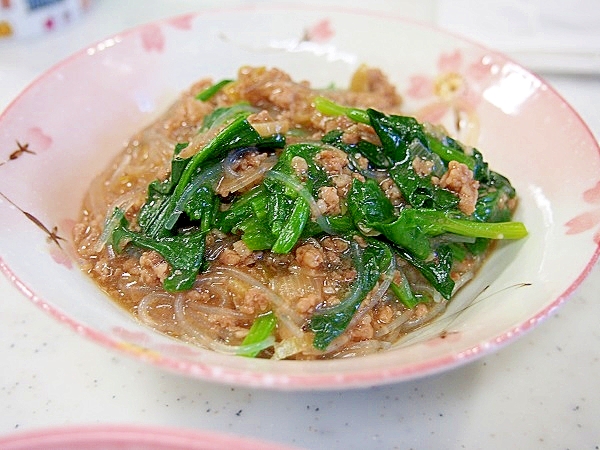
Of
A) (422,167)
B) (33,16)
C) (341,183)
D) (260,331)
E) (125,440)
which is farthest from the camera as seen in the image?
(33,16)

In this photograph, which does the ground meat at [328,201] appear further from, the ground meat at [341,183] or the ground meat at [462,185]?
the ground meat at [462,185]

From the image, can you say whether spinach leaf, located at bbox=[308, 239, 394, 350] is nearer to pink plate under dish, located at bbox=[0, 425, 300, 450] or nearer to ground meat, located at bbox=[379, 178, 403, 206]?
ground meat, located at bbox=[379, 178, 403, 206]

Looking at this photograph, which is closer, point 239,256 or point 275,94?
point 239,256

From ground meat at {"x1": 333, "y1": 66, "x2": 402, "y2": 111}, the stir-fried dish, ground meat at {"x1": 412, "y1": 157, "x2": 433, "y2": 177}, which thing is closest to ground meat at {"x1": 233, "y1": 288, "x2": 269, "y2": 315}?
the stir-fried dish

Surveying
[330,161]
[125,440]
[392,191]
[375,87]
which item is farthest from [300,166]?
[125,440]

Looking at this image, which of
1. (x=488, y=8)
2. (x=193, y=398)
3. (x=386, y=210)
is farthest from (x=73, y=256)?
(x=488, y=8)

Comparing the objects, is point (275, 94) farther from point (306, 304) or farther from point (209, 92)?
point (306, 304)

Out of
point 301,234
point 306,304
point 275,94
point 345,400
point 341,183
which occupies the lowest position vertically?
point 345,400

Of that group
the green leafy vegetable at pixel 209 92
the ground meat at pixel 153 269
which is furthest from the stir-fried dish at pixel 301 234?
the green leafy vegetable at pixel 209 92
